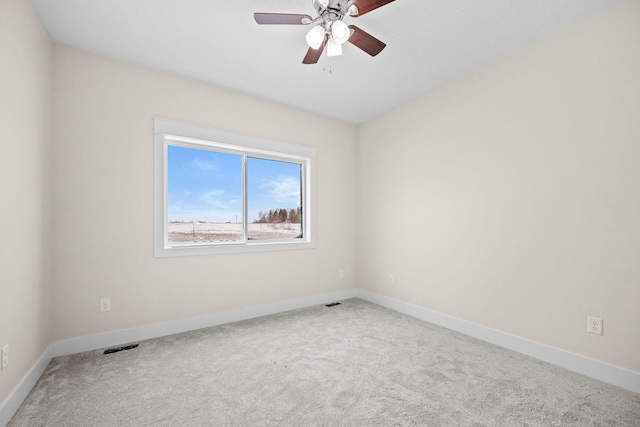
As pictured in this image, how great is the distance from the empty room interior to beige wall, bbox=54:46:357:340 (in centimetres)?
2

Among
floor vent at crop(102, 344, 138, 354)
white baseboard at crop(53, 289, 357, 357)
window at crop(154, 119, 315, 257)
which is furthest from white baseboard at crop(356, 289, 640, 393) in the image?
floor vent at crop(102, 344, 138, 354)

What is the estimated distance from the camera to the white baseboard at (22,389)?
157 centimetres

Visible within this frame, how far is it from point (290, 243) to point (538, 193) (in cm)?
269

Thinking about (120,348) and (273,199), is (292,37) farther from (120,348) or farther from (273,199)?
(120,348)

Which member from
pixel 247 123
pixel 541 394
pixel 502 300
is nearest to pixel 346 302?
pixel 502 300

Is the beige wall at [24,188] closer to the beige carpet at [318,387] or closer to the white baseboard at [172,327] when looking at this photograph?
the white baseboard at [172,327]

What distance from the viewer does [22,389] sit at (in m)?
1.77

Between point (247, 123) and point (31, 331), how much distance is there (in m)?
2.65

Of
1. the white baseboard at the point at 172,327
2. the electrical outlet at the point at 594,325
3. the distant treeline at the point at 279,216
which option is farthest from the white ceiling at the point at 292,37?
the white baseboard at the point at 172,327

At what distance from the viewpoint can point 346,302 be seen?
399cm

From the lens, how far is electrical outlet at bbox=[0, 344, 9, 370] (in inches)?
61.4

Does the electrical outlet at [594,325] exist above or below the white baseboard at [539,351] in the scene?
above

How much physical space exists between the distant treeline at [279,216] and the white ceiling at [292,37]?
1.54 meters

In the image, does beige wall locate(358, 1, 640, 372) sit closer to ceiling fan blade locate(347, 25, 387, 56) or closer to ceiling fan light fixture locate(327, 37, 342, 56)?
ceiling fan blade locate(347, 25, 387, 56)
